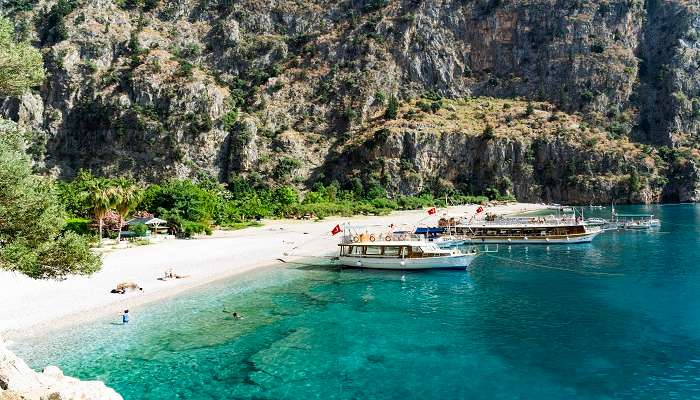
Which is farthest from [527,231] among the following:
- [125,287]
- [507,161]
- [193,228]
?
[507,161]

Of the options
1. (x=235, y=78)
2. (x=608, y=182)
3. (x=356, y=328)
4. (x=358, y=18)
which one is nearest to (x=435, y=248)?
(x=356, y=328)

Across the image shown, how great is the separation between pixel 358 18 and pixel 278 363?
18023 cm

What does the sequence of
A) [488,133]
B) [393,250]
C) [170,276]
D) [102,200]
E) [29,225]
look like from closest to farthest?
1. [29,225]
2. [170,276]
3. [393,250]
4. [102,200]
5. [488,133]

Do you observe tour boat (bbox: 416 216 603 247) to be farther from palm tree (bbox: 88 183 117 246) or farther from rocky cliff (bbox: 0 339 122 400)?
rocky cliff (bbox: 0 339 122 400)

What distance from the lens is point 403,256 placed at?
49.9 meters

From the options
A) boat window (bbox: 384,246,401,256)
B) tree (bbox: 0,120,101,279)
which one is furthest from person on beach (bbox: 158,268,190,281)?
tree (bbox: 0,120,101,279)

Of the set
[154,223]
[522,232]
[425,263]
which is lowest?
[425,263]

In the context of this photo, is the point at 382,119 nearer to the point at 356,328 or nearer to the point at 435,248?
the point at 435,248

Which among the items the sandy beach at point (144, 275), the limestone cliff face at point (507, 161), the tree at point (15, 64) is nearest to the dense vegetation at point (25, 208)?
the tree at point (15, 64)

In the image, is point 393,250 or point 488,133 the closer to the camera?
point 393,250

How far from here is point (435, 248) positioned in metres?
50.2

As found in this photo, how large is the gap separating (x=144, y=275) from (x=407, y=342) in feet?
87.6

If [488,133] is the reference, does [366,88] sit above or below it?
above

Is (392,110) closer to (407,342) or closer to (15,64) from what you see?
(407,342)
